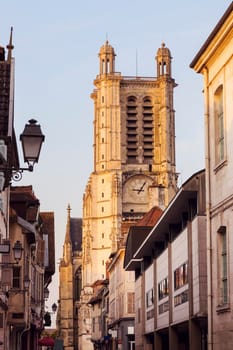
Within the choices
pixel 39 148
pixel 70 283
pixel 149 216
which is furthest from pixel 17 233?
pixel 70 283

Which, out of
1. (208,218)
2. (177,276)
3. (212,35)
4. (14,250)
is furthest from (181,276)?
(212,35)

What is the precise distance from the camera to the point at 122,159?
145m

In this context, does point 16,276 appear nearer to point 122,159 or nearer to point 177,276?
point 177,276

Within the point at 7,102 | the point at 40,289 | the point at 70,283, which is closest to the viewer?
the point at 7,102

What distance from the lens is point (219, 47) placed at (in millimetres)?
24547

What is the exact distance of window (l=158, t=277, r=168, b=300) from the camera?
40969 millimetres

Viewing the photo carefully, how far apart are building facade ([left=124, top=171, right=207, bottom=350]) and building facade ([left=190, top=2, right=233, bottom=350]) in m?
4.17

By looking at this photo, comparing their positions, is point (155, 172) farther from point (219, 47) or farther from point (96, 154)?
point (219, 47)

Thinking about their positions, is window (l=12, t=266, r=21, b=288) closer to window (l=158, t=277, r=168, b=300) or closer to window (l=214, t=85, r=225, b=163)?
window (l=158, t=277, r=168, b=300)

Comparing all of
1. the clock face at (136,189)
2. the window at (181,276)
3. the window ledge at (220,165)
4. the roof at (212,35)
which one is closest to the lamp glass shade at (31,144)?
the roof at (212,35)

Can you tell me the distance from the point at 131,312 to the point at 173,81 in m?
80.6

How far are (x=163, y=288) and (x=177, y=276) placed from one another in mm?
5909

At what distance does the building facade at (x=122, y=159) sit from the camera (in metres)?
142

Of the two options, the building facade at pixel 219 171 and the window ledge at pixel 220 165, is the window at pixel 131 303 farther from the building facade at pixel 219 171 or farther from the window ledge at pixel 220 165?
the window ledge at pixel 220 165
